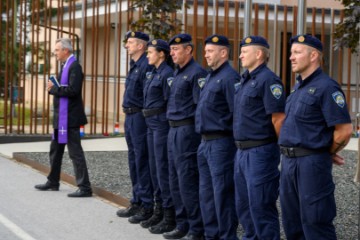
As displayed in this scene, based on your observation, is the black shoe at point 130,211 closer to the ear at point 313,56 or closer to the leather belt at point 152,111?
the leather belt at point 152,111

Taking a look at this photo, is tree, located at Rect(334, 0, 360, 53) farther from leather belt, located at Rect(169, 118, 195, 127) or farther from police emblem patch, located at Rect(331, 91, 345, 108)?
police emblem patch, located at Rect(331, 91, 345, 108)

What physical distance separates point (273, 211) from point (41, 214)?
12.5 feet

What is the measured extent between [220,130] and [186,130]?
714 millimetres

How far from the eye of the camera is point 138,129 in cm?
920

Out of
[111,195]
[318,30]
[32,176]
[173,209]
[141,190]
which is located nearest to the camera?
[173,209]

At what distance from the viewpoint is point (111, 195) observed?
10.8m

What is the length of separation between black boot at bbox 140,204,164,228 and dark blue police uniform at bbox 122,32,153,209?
219mm

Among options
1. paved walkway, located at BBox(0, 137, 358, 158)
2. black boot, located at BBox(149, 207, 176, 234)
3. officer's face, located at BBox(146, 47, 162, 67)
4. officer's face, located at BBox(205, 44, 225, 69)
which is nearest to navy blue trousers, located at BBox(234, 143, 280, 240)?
officer's face, located at BBox(205, 44, 225, 69)

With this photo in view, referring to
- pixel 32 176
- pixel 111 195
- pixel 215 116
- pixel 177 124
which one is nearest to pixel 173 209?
pixel 177 124

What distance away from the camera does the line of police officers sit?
6.00 metres

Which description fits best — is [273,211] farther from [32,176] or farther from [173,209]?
[32,176]

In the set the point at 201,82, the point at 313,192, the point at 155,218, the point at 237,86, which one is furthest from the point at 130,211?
the point at 313,192

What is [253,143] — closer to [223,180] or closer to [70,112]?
Result: [223,180]

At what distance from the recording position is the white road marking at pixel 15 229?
8.41m
